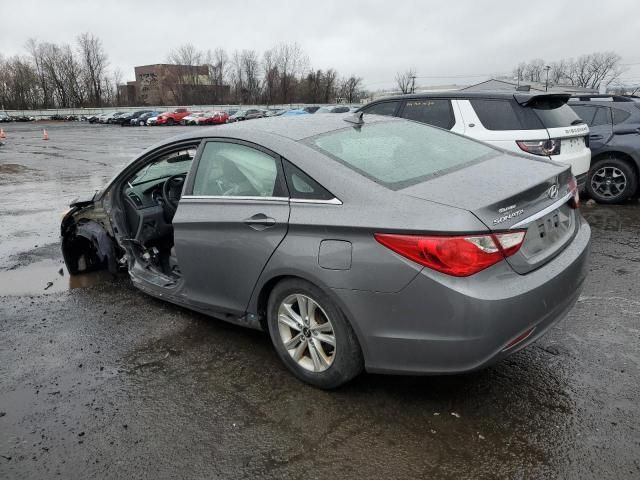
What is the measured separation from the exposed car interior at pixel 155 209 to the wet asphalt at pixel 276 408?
1.99ft

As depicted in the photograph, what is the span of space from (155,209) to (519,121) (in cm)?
430

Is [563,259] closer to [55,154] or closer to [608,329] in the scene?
[608,329]

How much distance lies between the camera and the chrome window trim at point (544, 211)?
258 centimetres

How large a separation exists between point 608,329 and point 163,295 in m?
3.40

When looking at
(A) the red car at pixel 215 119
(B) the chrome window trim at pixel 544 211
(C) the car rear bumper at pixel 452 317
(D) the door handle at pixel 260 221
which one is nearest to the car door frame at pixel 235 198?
(D) the door handle at pixel 260 221

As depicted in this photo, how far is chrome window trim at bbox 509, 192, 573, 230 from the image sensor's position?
2582mm

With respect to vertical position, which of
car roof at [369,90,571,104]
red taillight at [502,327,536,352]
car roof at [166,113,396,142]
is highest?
car roof at [369,90,571,104]

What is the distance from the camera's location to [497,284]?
246 centimetres

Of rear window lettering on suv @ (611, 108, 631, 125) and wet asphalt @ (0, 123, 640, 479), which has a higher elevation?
rear window lettering on suv @ (611, 108, 631, 125)

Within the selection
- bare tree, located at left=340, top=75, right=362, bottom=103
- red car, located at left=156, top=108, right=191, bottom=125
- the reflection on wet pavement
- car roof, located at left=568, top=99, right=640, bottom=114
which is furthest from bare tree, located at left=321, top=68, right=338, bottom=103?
car roof, located at left=568, top=99, right=640, bottom=114

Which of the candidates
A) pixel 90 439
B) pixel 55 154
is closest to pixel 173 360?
pixel 90 439

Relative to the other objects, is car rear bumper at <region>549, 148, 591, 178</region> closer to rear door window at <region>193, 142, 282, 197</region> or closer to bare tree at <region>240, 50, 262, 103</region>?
rear door window at <region>193, 142, 282, 197</region>

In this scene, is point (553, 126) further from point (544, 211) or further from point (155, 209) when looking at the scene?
point (155, 209)

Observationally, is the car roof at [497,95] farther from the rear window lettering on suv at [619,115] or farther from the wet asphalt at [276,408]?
the wet asphalt at [276,408]
